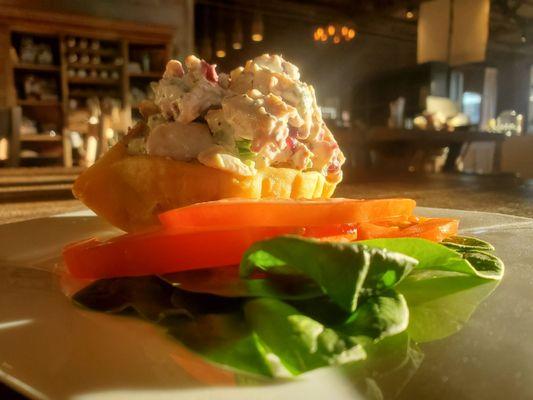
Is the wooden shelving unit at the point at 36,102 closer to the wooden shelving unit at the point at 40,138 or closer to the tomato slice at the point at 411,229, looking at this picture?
the wooden shelving unit at the point at 40,138

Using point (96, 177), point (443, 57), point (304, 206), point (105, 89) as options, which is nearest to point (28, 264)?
point (96, 177)

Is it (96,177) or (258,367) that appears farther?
(96,177)

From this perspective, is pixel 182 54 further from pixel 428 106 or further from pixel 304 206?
pixel 304 206

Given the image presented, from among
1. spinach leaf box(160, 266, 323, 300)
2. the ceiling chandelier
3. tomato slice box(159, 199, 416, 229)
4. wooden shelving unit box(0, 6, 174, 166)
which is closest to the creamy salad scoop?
tomato slice box(159, 199, 416, 229)

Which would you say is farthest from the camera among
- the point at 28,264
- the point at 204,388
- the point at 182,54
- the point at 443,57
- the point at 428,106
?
the point at 428,106

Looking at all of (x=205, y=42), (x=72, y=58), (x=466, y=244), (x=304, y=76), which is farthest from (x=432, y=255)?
(x=304, y=76)

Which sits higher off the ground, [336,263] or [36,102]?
[36,102]

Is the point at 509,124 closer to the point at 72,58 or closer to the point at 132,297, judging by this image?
the point at 72,58
